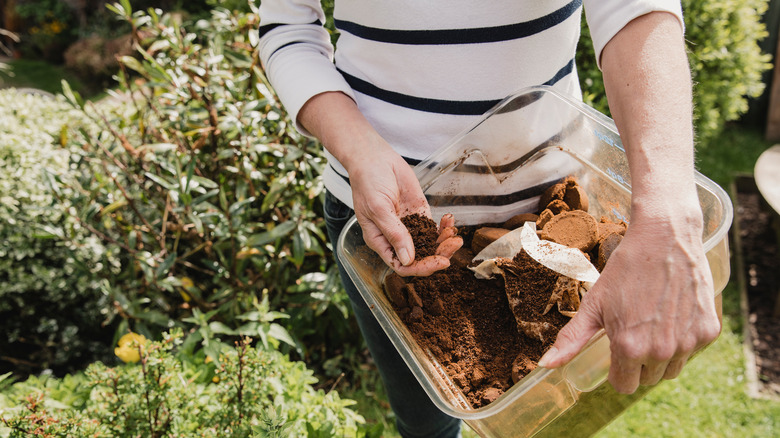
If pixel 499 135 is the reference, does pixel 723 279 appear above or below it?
below

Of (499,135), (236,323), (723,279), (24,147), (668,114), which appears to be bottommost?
(236,323)

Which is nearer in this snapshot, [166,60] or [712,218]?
[712,218]

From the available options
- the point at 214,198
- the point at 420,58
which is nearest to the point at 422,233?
the point at 420,58

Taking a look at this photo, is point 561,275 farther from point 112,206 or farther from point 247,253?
point 112,206

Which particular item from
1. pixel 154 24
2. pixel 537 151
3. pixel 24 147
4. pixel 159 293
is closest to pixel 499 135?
pixel 537 151

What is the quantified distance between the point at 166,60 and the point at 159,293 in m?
1.01

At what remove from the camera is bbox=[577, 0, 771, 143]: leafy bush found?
2.80m

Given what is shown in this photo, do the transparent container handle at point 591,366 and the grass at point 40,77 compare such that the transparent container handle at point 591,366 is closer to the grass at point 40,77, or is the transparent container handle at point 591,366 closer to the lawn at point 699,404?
the lawn at point 699,404

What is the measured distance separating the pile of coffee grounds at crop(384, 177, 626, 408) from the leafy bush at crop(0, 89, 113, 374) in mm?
1747

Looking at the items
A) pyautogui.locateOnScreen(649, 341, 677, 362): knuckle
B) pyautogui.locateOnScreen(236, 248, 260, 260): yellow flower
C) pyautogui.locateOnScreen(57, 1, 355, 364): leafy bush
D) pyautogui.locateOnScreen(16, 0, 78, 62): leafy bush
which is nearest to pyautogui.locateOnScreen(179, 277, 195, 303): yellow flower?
pyautogui.locateOnScreen(57, 1, 355, 364): leafy bush

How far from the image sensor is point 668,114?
2.54 feet

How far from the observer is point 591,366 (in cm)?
79

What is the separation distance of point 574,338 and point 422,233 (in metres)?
0.35

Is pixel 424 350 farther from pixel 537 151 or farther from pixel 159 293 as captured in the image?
pixel 159 293
